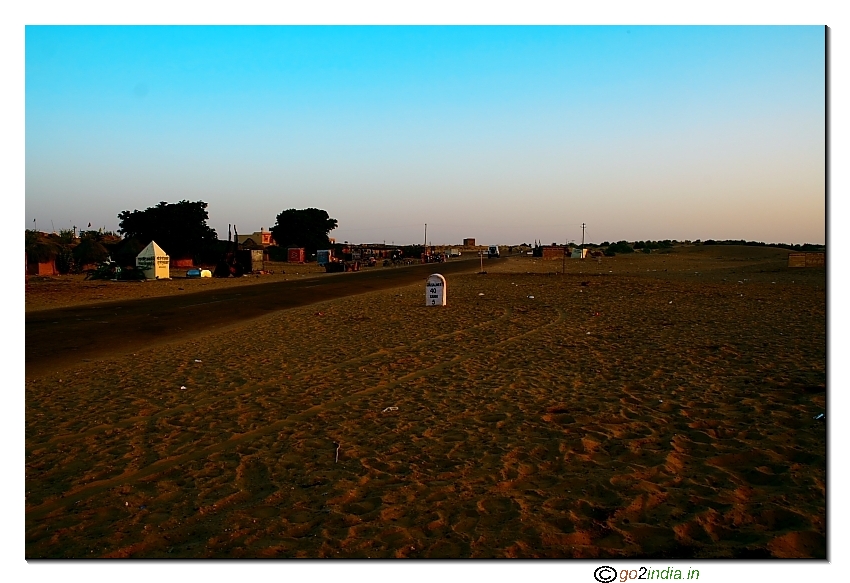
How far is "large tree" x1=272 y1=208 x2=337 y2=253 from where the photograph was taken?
85875 mm

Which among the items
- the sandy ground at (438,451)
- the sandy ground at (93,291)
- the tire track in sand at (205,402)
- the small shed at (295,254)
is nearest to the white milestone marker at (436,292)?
the tire track in sand at (205,402)

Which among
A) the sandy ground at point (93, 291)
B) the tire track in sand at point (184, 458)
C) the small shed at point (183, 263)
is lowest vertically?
the tire track in sand at point (184, 458)

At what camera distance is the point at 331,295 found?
2428 centimetres

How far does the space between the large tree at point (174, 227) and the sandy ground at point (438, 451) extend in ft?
135

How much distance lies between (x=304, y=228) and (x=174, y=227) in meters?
39.3

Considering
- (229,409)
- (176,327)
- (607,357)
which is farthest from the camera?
(176,327)

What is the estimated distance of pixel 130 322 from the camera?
1586 centimetres

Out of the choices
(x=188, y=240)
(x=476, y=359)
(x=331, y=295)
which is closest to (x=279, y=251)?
(x=188, y=240)

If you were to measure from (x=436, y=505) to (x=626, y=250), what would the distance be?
93.7 meters

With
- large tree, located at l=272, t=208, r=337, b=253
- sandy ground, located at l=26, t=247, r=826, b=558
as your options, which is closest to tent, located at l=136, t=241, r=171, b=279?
sandy ground, located at l=26, t=247, r=826, b=558

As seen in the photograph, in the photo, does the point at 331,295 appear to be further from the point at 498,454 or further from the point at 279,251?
the point at 279,251

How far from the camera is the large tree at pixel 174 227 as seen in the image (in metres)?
48.0

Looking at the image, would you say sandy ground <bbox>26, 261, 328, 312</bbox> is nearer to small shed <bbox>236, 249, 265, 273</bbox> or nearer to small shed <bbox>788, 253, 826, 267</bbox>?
small shed <bbox>236, 249, 265, 273</bbox>

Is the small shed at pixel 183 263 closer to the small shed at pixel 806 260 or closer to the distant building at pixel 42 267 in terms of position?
the distant building at pixel 42 267
